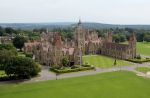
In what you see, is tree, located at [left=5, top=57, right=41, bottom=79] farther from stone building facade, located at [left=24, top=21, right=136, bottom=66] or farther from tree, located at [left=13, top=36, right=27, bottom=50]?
tree, located at [left=13, top=36, right=27, bottom=50]

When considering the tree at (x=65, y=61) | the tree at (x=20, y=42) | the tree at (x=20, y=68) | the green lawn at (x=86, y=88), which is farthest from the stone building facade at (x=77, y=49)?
the green lawn at (x=86, y=88)

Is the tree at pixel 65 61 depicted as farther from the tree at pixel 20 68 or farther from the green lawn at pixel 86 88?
the tree at pixel 20 68

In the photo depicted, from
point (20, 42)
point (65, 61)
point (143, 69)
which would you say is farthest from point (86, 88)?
point (20, 42)

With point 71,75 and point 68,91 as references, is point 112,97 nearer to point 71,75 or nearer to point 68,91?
point 68,91

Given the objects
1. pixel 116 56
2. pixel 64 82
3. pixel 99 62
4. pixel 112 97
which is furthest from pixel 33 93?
pixel 116 56

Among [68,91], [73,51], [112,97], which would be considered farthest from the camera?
[73,51]

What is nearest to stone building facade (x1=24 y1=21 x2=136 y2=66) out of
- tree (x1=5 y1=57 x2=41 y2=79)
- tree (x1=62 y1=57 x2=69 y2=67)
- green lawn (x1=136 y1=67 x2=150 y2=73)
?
tree (x1=62 y1=57 x2=69 y2=67)

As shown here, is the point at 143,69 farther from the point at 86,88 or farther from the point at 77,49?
the point at 86,88
